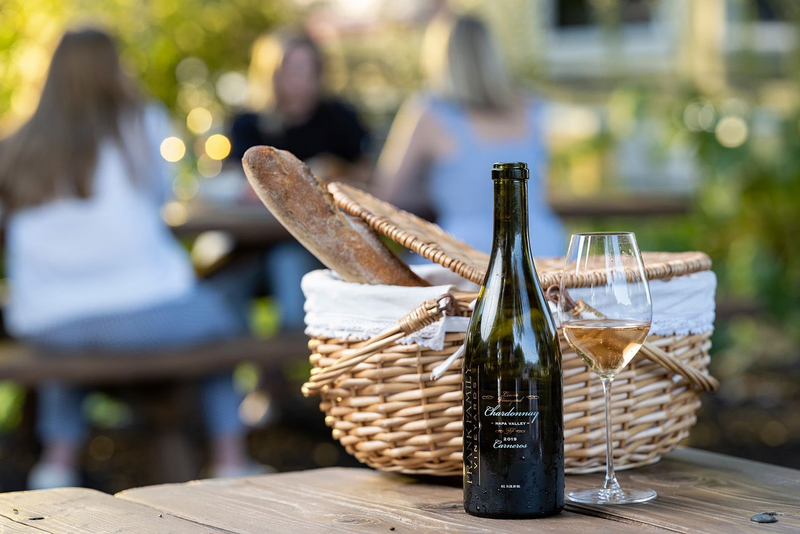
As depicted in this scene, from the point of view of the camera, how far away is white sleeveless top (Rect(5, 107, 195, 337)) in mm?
3088

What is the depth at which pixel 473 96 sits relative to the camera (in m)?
3.54

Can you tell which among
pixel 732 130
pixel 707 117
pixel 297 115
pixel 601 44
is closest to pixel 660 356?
→ pixel 297 115

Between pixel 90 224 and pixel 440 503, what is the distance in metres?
2.22

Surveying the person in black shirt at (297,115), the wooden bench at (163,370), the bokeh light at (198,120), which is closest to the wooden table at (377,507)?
the wooden bench at (163,370)

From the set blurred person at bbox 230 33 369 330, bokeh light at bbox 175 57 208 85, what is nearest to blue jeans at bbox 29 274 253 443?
blurred person at bbox 230 33 369 330

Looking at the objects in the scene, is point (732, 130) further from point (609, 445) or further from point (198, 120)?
point (609, 445)

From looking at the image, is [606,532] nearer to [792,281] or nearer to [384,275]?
[384,275]

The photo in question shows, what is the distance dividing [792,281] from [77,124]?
3.52m

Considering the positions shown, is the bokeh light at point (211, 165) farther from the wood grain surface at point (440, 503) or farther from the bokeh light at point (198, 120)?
the wood grain surface at point (440, 503)

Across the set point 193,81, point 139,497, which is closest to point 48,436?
point 139,497

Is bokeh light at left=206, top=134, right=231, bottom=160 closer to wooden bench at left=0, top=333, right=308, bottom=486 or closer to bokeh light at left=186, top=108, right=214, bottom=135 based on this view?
wooden bench at left=0, top=333, right=308, bottom=486

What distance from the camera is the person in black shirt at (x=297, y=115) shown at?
428 cm

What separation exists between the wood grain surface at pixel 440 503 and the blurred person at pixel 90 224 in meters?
1.82

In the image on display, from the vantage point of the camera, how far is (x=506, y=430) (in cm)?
103
